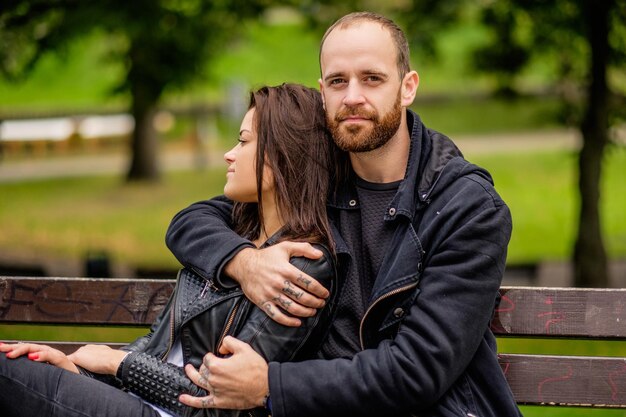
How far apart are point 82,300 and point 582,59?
7.79 meters

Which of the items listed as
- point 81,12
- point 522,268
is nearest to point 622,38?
point 522,268

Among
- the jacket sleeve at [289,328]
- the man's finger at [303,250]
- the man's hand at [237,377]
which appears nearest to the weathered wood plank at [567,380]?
the jacket sleeve at [289,328]

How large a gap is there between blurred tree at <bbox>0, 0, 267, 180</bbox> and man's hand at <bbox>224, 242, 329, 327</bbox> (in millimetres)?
5977

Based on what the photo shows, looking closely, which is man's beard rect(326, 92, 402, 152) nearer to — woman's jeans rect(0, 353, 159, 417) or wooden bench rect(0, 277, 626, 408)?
wooden bench rect(0, 277, 626, 408)

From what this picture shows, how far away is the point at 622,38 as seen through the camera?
8766 millimetres

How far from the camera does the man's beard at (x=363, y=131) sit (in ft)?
10.5

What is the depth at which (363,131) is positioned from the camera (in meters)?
3.21

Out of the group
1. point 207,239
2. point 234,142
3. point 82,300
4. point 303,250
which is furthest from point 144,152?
point 303,250

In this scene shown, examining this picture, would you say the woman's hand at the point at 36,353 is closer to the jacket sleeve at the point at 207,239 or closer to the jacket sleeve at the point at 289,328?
the jacket sleeve at the point at 207,239

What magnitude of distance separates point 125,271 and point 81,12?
260cm

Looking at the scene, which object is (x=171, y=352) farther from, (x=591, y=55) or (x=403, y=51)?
(x=591, y=55)

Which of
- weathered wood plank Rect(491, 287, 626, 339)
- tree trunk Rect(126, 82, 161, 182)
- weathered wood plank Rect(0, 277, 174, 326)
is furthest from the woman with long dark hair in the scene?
tree trunk Rect(126, 82, 161, 182)

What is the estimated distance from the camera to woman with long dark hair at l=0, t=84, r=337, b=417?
315 centimetres

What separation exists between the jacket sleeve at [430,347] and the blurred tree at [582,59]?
5739 mm
